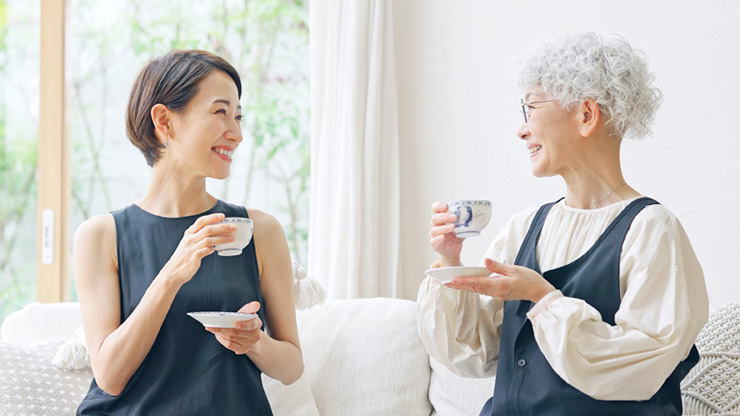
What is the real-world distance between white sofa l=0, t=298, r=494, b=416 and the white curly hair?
944mm

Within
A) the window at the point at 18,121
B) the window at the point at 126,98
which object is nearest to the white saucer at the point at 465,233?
the window at the point at 126,98

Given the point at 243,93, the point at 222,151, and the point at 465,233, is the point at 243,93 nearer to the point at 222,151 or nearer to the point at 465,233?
the point at 222,151

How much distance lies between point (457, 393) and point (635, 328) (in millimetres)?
867

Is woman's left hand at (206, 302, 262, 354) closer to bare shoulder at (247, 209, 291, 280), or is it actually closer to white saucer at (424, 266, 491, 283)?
bare shoulder at (247, 209, 291, 280)

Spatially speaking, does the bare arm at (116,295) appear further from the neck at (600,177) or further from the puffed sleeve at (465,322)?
the neck at (600,177)

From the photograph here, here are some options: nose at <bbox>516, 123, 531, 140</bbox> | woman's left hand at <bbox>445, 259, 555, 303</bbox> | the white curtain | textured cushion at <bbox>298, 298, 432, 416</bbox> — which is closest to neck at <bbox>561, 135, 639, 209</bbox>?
nose at <bbox>516, 123, 531, 140</bbox>

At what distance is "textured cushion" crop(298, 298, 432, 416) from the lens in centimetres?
227

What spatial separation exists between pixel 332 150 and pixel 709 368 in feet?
5.73

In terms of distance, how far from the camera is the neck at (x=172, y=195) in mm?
1802

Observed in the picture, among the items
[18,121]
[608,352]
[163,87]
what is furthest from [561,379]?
[18,121]

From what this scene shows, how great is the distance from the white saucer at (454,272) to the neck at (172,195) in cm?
68

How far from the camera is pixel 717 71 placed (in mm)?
2371

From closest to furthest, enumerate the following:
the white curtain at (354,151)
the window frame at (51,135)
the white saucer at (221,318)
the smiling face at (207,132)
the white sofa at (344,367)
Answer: the white saucer at (221,318), the smiling face at (207,132), the white sofa at (344,367), the white curtain at (354,151), the window frame at (51,135)

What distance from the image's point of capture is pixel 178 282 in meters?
A: 1.57
